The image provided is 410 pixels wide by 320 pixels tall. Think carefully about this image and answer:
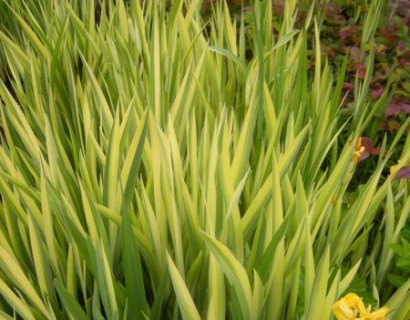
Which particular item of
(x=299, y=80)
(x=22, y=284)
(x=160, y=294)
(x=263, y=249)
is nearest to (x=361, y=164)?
(x=299, y=80)

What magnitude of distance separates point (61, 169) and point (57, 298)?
0.27 meters

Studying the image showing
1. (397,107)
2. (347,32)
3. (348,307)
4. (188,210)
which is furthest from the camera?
(347,32)

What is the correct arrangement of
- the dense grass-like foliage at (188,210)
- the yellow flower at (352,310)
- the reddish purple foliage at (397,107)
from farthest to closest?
the reddish purple foliage at (397,107)
the dense grass-like foliage at (188,210)
the yellow flower at (352,310)

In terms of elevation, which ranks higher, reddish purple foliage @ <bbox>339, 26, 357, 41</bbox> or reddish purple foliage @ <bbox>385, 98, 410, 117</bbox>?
reddish purple foliage @ <bbox>339, 26, 357, 41</bbox>

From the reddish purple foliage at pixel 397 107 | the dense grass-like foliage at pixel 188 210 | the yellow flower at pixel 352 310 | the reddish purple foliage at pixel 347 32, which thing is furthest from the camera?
the reddish purple foliage at pixel 347 32

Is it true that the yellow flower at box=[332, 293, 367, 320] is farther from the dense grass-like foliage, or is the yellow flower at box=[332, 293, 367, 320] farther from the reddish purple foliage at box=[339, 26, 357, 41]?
the reddish purple foliage at box=[339, 26, 357, 41]

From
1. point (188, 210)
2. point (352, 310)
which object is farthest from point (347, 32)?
point (352, 310)

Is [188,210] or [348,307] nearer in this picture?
[348,307]

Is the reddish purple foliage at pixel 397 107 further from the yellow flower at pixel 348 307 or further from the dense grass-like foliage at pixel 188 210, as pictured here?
the yellow flower at pixel 348 307

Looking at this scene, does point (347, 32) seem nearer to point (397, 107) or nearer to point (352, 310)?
point (397, 107)

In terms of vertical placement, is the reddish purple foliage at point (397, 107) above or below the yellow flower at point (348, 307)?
below

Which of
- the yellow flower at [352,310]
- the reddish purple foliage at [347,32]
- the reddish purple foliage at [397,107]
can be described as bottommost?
the reddish purple foliage at [397,107]

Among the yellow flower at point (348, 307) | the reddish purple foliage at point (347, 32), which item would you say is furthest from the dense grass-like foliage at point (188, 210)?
the reddish purple foliage at point (347, 32)

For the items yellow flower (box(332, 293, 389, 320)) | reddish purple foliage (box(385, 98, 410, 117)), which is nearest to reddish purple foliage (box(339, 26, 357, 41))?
reddish purple foliage (box(385, 98, 410, 117))
